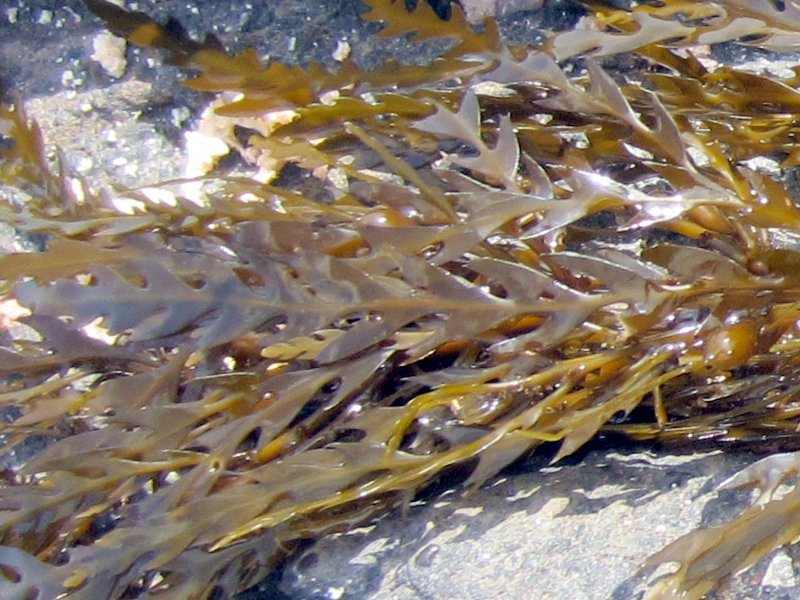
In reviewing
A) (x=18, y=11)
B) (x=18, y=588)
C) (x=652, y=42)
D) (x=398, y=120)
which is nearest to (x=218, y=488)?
(x=18, y=588)

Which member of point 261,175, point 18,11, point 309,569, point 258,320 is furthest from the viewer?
point 18,11

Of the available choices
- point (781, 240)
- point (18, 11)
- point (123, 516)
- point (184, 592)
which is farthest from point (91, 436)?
point (781, 240)

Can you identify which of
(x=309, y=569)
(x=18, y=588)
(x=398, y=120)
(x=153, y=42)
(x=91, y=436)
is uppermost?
(x=153, y=42)

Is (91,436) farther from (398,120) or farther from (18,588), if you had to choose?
(398,120)

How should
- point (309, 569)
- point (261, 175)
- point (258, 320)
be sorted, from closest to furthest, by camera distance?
1. point (258, 320)
2. point (309, 569)
3. point (261, 175)

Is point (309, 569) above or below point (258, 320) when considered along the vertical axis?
below

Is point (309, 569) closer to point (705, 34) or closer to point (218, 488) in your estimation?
point (218, 488)

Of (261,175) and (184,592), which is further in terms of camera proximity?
(261,175)
